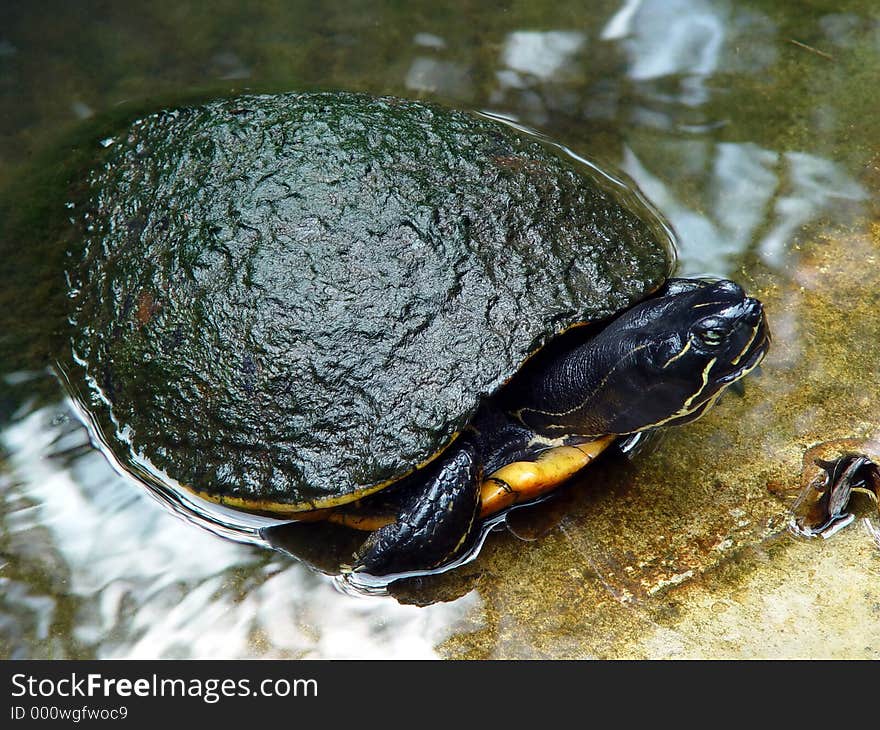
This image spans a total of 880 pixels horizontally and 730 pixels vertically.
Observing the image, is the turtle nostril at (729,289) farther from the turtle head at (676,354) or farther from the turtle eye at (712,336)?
the turtle eye at (712,336)

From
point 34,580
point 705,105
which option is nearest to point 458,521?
point 34,580

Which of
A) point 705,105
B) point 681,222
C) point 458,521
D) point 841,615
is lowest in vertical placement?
point 841,615

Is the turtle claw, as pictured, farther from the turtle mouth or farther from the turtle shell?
the turtle shell

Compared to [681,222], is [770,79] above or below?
above

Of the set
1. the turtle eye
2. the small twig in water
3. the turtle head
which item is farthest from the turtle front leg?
the small twig in water

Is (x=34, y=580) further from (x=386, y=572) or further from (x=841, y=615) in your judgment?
(x=841, y=615)

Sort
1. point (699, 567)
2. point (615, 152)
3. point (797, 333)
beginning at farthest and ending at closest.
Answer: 1. point (615, 152)
2. point (797, 333)
3. point (699, 567)

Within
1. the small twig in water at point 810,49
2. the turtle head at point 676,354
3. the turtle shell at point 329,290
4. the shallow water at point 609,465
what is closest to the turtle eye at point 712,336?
the turtle head at point 676,354
